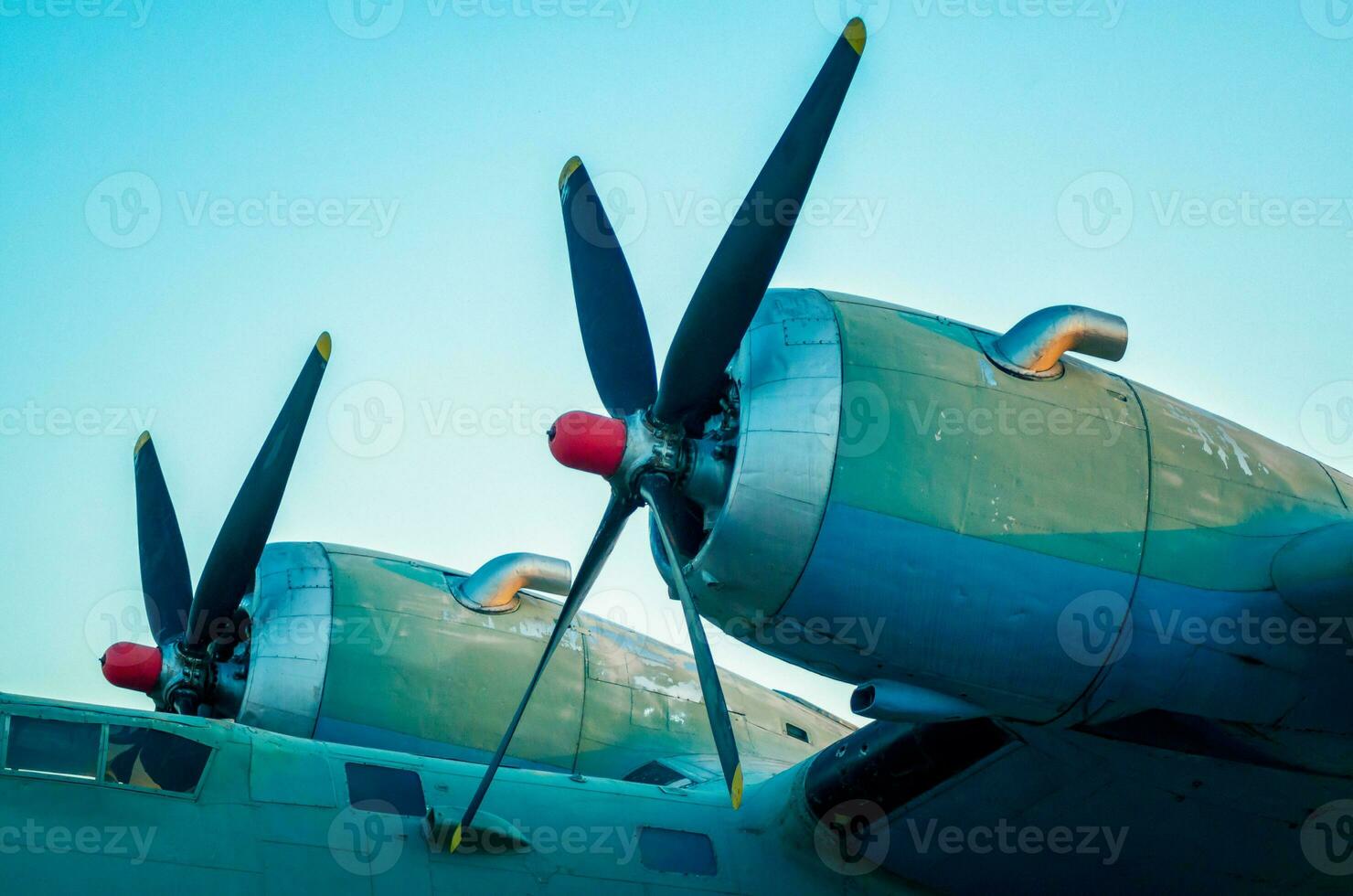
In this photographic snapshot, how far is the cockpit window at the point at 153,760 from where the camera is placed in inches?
294

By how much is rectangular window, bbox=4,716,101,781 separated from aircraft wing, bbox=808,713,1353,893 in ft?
15.6

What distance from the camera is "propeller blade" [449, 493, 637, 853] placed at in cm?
825

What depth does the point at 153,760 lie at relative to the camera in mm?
7617

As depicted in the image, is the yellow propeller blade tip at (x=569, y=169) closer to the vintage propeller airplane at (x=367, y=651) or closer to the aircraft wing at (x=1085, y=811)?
the vintage propeller airplane at (x=367, y=651)

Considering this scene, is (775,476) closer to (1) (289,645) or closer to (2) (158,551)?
(1) (289,645)

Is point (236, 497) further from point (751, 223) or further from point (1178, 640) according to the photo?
point (1178, 640)
